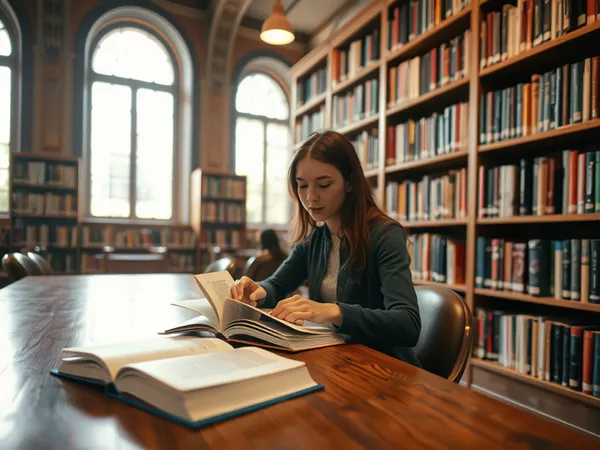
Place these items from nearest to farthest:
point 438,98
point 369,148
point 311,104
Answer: point 438,98, point 369,148, point 311,104

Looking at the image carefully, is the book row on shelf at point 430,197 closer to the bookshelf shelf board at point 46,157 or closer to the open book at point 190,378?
the open book at point 190,378

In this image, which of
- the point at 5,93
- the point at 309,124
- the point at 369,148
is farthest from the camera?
the point at 5,93

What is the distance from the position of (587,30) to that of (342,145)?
1.25 meters

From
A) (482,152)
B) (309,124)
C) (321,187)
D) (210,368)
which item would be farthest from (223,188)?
(210,368)

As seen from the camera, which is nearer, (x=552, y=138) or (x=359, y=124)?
(x=552, y=138)

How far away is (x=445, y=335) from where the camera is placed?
3.58ft

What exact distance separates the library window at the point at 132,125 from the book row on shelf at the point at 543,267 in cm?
487

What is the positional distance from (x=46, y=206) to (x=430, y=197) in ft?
14.1

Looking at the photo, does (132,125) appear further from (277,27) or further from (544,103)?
(544,103)

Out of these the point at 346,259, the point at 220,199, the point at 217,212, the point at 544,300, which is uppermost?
the point at 220,199

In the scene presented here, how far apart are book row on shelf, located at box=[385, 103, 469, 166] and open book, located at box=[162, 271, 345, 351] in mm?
1845

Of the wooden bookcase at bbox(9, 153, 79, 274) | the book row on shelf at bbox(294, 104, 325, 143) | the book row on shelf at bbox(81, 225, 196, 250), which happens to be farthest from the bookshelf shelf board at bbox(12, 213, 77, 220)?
the book row on shelf at bbox(294, 104, 325, 143)

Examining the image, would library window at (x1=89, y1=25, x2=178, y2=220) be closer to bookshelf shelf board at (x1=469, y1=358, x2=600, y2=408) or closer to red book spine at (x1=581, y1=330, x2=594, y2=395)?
bookshelf shelf board at (x1=469, y1=358, x2=600, y2=408)

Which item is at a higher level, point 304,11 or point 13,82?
point 304,11
